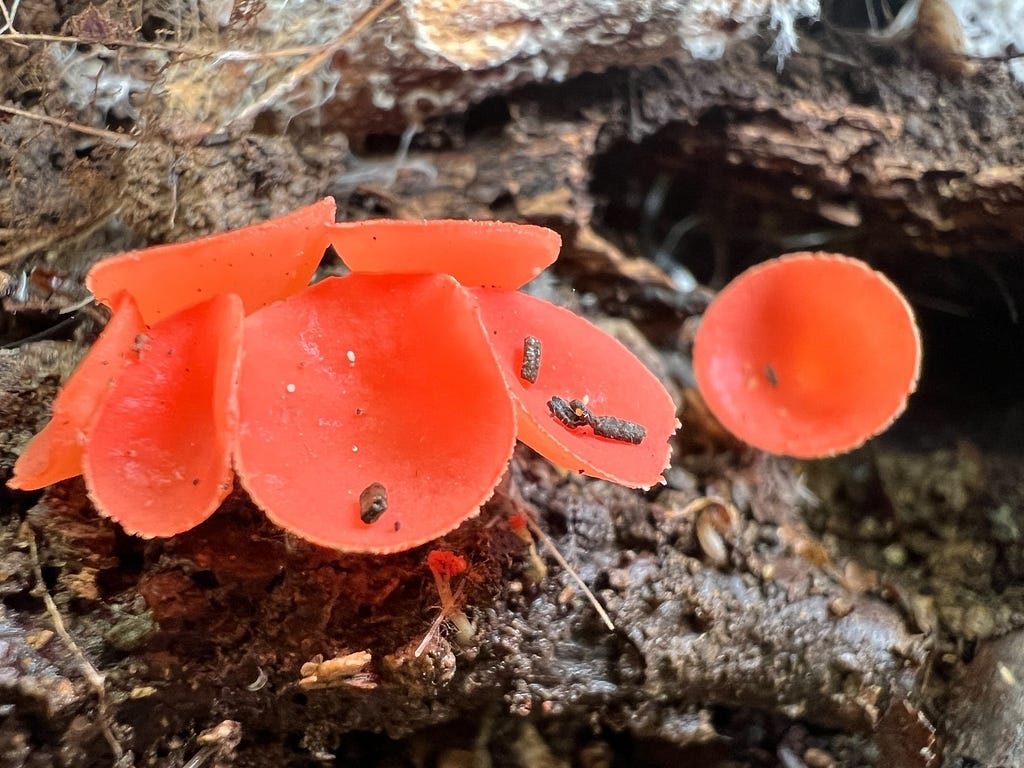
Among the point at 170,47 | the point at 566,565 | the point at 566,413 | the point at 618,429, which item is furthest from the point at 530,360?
the point at 170,47

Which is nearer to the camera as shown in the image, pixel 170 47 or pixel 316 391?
pixel 316 391

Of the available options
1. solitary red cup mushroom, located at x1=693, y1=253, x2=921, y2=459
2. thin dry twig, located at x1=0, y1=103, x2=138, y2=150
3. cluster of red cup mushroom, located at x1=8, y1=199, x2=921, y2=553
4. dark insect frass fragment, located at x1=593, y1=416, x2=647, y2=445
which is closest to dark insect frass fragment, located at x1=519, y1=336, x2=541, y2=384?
cluster of red cup mushroom, located at x1=8, y1=199, x2=921, y2=553

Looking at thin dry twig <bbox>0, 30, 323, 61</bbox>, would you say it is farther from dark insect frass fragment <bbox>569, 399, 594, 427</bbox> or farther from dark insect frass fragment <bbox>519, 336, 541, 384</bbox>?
dark insect frass fragment <bbox>569, 399, 594, 427</bbox>

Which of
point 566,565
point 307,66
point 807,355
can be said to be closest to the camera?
point 566,565

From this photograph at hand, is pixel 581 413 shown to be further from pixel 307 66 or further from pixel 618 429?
pixel 307 66

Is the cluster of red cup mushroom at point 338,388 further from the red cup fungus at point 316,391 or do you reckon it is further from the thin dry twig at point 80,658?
the thin dry twig at point 80,658

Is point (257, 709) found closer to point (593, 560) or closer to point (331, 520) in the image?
point (331, 520)

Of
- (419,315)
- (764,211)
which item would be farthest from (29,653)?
(764,211)

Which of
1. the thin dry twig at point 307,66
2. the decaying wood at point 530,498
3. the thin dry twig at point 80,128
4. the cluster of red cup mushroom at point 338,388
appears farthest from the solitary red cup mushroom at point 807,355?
the thin dry twig at point 80,128
